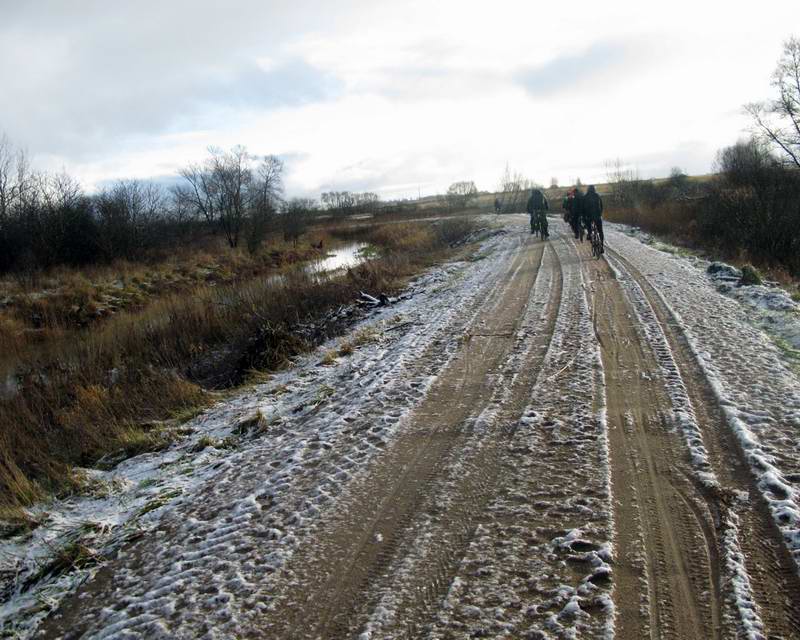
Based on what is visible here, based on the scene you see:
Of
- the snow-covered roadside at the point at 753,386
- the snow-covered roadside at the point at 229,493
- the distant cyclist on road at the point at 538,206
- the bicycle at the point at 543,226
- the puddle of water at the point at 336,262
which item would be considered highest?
the distant cyclist on road at the point at 538,206

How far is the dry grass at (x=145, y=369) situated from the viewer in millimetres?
5516

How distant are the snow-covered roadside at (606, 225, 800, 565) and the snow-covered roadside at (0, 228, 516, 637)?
2798 millimetres

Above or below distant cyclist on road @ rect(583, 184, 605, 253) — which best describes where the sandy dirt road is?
below

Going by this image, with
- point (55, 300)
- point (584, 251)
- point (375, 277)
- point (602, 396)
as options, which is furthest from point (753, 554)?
point (55, 300)

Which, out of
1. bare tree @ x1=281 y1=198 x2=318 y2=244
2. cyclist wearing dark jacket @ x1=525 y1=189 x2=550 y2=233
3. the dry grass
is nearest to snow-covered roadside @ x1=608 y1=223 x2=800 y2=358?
the dry grass

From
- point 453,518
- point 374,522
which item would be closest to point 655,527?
point 453,518

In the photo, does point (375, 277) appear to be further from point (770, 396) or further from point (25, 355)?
point (770, 396)

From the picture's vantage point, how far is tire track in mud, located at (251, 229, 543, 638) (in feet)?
8.76

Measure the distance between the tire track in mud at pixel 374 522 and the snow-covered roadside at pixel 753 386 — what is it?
2.12m

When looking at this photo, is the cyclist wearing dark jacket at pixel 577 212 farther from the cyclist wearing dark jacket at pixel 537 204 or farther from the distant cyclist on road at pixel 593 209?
the cyclist wearing dark jacket at pixel 537 204

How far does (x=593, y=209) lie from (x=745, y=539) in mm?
12710

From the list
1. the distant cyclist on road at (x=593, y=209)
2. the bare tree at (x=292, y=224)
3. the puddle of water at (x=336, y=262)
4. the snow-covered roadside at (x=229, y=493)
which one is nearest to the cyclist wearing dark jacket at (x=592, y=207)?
the distant cyclist on road at (x=593, y=209)

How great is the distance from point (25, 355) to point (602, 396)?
542 inches

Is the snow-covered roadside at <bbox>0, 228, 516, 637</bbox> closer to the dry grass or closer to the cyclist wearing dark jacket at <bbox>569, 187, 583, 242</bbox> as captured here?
the dry grass
